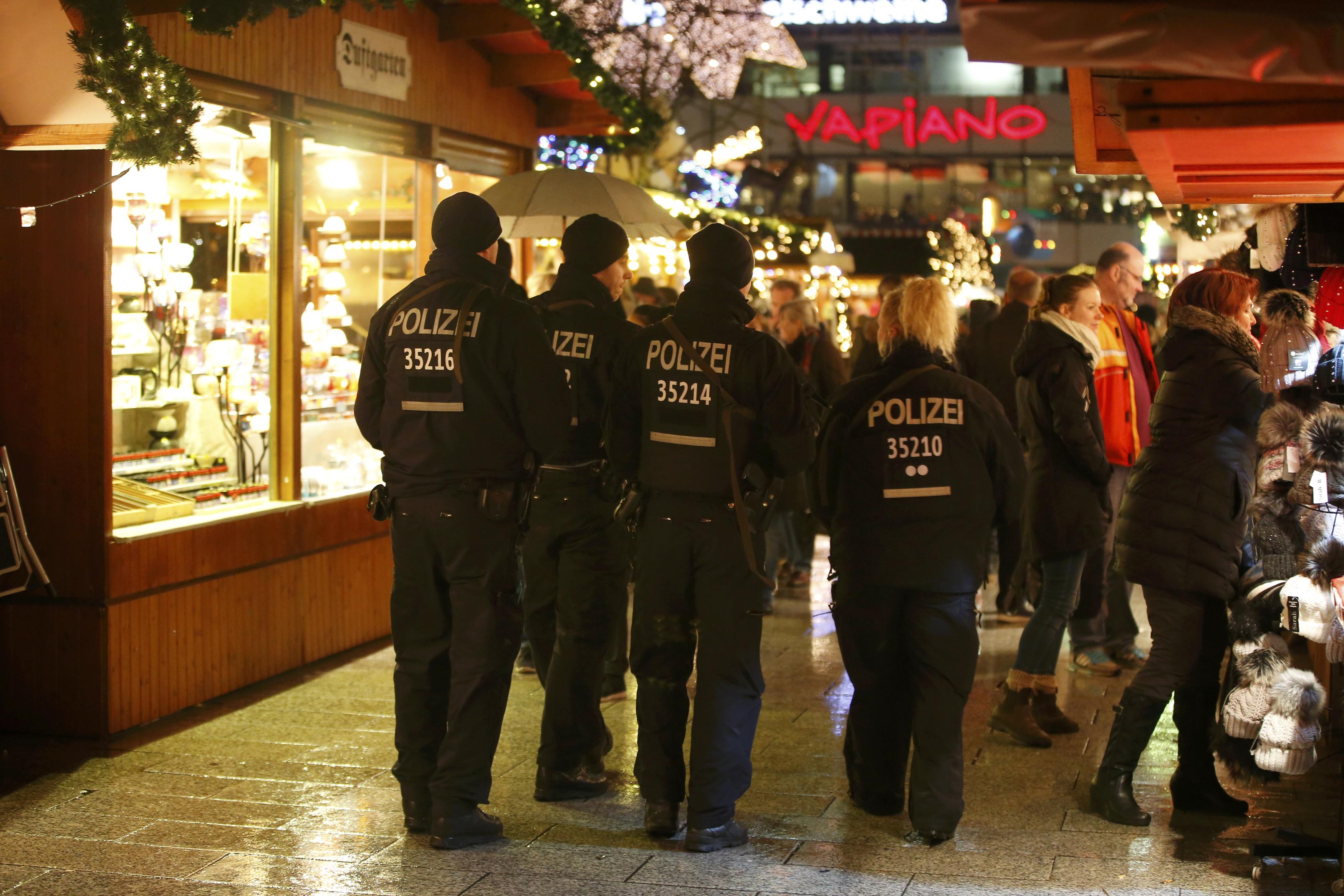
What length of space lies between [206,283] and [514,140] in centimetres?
296

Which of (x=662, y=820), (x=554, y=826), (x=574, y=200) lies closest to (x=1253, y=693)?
(x=662, y=820)

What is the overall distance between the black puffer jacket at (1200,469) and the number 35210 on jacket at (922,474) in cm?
53

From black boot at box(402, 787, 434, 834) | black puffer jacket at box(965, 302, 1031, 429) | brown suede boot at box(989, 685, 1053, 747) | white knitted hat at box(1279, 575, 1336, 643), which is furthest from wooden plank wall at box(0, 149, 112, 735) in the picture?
black puffer jacket at box(965, 302, 1031, 429)

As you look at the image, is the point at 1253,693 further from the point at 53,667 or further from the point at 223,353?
the point at 223,353

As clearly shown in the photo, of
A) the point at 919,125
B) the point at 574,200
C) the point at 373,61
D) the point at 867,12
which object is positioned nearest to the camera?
the point at 574,200

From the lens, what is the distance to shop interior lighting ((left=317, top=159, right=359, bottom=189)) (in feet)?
25.7

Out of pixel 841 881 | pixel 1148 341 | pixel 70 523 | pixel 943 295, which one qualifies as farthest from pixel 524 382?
pixel 1148 341

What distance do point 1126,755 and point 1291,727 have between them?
0.68m

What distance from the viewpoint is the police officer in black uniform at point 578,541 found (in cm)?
524

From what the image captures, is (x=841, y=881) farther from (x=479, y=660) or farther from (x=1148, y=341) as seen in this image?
(x=1148, y=341)

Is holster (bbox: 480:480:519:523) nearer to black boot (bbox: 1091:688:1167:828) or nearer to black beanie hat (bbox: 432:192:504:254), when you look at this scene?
black beanie hat (bbox: 432:192:504:254)

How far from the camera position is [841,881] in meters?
4.37

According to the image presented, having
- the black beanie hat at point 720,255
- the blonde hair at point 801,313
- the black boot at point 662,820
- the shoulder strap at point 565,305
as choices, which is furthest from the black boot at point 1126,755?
the blonde hair at point 801,313

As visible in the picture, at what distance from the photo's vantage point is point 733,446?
4582 mm
